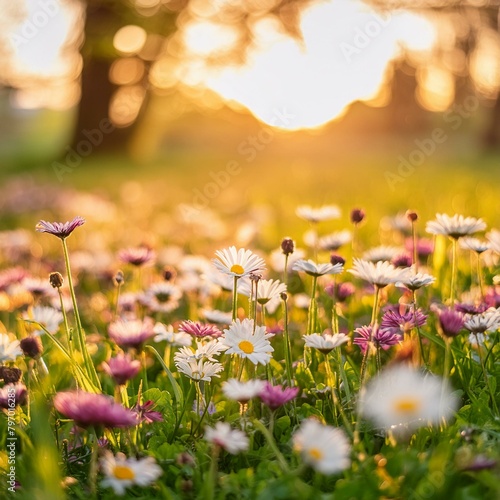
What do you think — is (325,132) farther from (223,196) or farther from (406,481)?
(406,481)

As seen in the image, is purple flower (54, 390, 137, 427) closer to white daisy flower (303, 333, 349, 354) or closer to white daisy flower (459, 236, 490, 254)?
white daisy flower (303, 333, 349, 354)

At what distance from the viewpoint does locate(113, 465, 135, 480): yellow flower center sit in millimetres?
1137

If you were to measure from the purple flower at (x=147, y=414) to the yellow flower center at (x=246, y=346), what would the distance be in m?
0.23

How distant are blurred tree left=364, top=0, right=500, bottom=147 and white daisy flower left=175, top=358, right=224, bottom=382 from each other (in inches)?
549

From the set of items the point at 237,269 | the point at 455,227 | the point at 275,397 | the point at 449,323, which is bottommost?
the point at 275,397

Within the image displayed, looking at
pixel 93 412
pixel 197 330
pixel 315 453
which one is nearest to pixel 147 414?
pixel 197 330

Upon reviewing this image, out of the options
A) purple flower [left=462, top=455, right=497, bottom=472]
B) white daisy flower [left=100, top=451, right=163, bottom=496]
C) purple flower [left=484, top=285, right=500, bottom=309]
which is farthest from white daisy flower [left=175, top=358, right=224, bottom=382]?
purple flower [left=484, top=285, right=500, bottom=309]

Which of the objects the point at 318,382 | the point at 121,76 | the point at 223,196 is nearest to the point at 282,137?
the point at 121,76

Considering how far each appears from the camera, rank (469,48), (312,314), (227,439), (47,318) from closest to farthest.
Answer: (227,439) < (312,314) < (47,318) < (469,48)

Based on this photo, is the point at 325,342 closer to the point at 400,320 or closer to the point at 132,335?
the point at 400,320

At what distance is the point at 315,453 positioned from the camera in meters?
1.09

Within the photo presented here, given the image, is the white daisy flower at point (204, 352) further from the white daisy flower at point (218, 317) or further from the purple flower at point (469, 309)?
the purple flower at point (469, 309)

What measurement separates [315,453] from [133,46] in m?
13.8

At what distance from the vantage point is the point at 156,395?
5.36 ft
